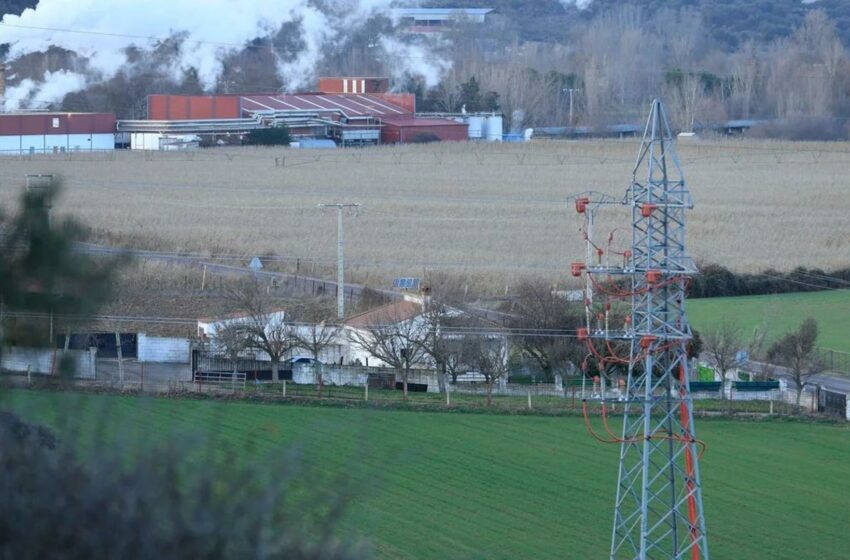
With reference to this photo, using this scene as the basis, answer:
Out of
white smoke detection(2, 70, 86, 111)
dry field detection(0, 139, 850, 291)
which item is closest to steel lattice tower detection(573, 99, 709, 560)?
dry field detection(0, 139, 850, 291)

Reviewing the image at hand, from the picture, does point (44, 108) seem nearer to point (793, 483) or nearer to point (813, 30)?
point (793, 483)

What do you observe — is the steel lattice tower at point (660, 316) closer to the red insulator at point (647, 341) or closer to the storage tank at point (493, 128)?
the red insulator at point (647, 341)

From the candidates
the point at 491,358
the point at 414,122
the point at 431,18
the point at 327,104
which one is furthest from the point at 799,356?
the point at 431,18

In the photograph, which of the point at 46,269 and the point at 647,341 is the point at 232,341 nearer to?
the point at 647,341

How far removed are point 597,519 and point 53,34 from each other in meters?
19.9

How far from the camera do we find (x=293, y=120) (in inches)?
838

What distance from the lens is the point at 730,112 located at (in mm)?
25547

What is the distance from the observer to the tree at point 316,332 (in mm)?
6980

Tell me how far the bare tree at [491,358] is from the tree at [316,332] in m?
0.84

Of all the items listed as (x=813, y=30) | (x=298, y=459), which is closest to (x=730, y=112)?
(x=813, y=30)

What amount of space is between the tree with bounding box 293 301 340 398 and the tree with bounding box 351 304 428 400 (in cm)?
15

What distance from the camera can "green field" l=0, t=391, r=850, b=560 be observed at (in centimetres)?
409

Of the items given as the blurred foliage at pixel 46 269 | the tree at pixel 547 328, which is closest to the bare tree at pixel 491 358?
the tree at pixel 547 328

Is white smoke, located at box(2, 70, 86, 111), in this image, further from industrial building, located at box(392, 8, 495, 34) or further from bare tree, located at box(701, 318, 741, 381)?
bare tree, located at box(701, 318, 741, 381)
